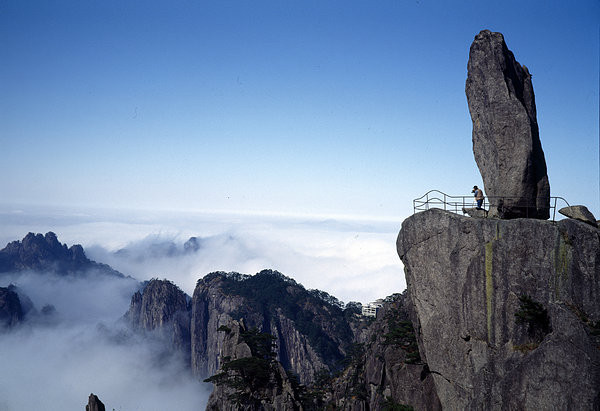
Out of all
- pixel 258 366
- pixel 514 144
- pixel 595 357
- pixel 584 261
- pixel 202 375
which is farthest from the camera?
pixel 202 375

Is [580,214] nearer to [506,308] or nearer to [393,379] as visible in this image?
[506,308]

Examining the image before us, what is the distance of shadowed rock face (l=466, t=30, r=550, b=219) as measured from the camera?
2936 cm

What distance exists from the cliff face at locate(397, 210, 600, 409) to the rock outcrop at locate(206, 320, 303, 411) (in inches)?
1008

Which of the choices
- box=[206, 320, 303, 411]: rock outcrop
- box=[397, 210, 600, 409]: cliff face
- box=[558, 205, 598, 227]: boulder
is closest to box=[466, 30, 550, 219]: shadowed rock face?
box=[558, 205, 598, 227]: boulder

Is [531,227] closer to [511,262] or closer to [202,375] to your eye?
[511,262]

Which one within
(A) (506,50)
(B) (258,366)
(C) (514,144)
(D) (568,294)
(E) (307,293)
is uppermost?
(A) (506,50)

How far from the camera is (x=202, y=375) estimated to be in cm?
18112

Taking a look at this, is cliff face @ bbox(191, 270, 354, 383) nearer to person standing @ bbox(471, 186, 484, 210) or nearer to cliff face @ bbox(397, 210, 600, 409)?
cliff face @ bbox(397, 210, 600, 409)

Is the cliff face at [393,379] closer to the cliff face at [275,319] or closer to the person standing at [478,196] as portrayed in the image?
the person standing at [478,196]

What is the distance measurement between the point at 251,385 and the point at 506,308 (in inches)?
1501

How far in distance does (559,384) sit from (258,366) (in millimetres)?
A: 40025

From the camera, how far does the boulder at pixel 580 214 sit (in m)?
26.5

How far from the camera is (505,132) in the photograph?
30.1m

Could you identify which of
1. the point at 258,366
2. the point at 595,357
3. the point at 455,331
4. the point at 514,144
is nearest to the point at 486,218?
the point at 514,144
